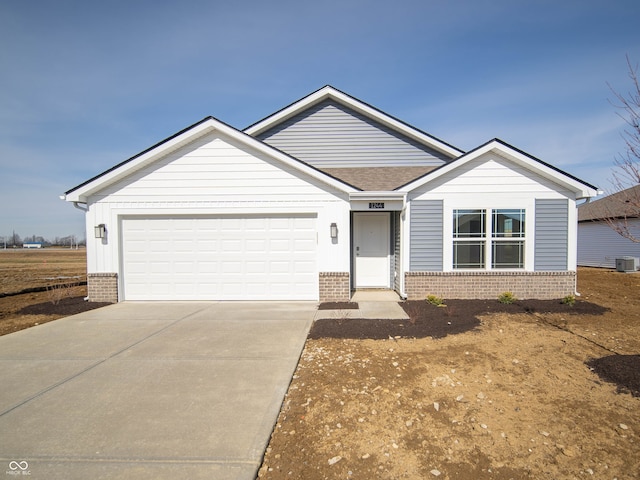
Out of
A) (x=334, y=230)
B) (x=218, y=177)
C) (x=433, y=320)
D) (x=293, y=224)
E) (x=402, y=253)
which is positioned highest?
(x=218, y=177)

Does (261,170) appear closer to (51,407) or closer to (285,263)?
(285,263)

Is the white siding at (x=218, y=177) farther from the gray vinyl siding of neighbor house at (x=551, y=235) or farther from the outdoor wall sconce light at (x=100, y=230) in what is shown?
the gray vinyl siding of neighbor house at (x=551, y=235)

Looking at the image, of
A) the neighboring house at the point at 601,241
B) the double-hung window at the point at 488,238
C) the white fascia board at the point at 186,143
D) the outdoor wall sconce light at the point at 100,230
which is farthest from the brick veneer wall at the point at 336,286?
the neighboring house at the point at 601,241

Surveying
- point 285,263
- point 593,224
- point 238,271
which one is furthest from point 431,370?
point 593,224

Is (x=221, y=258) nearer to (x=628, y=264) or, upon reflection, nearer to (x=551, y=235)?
(x=551, y=235)

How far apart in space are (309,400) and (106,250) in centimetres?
801

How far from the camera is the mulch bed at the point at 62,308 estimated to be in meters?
8.09

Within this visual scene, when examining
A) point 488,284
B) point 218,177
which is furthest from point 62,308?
point 488,284

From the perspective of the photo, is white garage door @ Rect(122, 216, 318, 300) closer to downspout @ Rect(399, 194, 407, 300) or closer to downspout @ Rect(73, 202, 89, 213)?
downspout @ Rect(73, 202, 89, 213)

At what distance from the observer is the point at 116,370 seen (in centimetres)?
463

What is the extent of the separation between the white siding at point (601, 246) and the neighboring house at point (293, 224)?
13.4 meters

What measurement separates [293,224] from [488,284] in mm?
5562

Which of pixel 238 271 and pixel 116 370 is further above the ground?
pixel 238 271

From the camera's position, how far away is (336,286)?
8.90 metres
